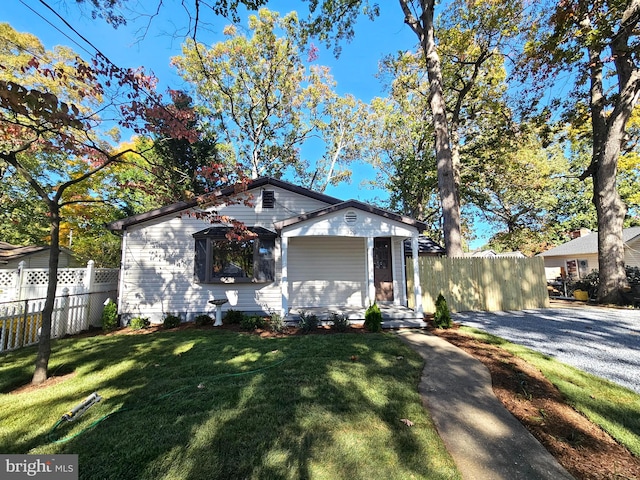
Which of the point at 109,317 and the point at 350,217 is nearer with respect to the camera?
the point at 109,317

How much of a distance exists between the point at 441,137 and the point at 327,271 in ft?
23.0

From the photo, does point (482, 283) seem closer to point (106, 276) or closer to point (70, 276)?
point (106, 276)

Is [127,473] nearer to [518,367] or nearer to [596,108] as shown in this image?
[518,367]

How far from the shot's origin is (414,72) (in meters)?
15.2

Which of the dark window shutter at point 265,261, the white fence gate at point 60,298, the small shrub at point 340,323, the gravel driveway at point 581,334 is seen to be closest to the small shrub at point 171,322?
the white fence gate at point 60,298

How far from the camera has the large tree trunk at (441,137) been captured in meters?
10.4

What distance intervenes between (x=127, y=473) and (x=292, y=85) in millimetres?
20404

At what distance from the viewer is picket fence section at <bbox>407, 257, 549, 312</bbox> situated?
953 cm

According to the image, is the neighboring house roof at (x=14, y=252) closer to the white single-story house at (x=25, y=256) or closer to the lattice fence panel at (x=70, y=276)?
the white single-story house at (x=25, y=256)

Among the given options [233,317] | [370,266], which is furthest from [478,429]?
[233,317]

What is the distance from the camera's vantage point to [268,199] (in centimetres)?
921

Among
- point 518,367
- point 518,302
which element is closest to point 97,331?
point 518,367

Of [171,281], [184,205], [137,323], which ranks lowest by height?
[137,323]

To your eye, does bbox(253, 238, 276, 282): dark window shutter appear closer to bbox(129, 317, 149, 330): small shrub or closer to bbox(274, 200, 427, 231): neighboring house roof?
bbox(274, 200, 427, 231): neighboring house roof
